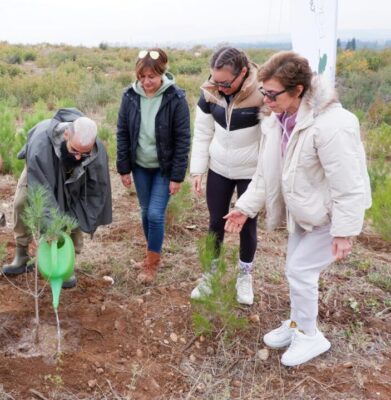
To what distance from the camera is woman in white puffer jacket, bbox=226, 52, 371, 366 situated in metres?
1.94

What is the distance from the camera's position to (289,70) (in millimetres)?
1935

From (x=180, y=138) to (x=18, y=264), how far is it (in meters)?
1.33

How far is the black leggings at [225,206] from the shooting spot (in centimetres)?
270

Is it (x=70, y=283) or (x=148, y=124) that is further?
(x=70, y=283)

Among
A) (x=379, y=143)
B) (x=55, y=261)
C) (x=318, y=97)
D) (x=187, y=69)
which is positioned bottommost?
(x=379, y=143)

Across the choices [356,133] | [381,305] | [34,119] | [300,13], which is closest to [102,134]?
[34,119]

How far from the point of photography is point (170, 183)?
293cm

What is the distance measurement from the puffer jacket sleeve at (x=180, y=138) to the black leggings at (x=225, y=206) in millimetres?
207

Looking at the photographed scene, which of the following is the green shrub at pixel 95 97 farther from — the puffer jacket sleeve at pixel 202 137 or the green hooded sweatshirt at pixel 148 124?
the puffer jacket sleeve at pixel 202 137

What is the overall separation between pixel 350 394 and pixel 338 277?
1151 mm

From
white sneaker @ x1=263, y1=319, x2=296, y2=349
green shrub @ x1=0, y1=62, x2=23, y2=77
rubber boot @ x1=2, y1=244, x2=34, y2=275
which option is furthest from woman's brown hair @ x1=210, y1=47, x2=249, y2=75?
green shrub @ x1=0, y1=62, x2=23, y2=77

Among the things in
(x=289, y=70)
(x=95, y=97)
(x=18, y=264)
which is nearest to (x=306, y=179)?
(x=289, y=70)

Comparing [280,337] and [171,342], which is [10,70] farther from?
[280,337]

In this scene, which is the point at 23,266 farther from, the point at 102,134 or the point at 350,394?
the point at 102,134
